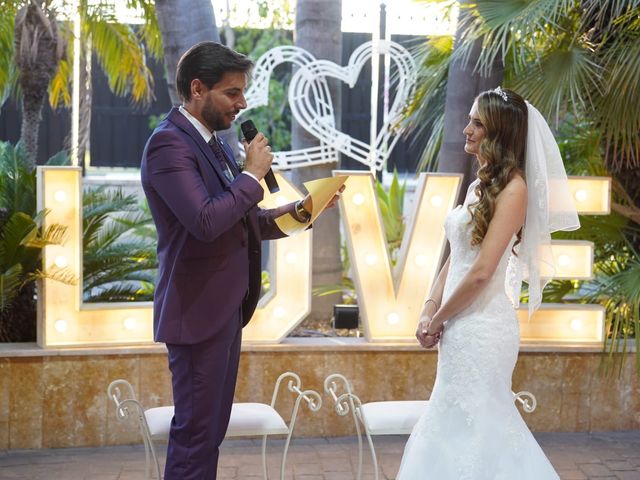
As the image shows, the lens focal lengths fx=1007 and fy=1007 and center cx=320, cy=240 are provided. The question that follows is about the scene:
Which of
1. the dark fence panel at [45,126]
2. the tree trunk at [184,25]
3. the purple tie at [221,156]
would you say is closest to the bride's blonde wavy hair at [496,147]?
the purple tie at [221,156]

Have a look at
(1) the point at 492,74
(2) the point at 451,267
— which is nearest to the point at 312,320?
(1) the point at 492,74

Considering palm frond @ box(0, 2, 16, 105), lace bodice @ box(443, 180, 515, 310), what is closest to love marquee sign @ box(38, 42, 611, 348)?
lace bodice @ box(443, 180, 515, 310)

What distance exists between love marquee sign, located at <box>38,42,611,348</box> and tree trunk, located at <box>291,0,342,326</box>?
51.8 inches

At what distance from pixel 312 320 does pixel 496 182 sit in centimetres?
406

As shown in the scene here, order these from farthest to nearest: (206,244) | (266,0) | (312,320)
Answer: (266,0), (312,320), (206,244)

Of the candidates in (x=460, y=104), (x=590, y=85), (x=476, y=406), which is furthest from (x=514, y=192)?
(x=460, y=104)

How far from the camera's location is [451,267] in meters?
4.39

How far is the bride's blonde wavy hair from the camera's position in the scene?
4152 millimetres

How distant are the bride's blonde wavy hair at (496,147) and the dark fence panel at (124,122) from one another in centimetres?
1307

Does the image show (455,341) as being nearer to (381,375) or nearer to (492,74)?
(381,375)

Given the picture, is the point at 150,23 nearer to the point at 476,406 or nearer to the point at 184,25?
the point at 184,25

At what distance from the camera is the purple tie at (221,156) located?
387 cm

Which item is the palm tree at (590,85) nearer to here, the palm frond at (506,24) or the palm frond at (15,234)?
the palm frond at (506,24)

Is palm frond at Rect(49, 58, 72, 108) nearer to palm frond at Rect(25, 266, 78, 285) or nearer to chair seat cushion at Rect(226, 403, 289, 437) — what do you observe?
palm frond at Rect(25, 266, 78, 285)
